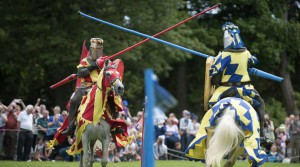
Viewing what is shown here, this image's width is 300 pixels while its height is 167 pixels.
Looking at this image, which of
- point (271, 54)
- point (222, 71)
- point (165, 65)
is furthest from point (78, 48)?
point (222, 71)

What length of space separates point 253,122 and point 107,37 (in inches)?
607

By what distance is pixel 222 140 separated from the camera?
11.5 m

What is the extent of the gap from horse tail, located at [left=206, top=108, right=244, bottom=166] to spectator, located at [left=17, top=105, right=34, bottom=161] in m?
10.2

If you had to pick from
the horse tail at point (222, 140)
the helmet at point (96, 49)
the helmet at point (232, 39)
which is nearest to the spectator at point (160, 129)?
the helmet at point (96, 49)

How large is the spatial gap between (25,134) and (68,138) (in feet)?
4.17

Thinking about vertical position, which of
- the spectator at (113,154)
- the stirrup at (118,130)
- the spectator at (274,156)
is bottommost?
the stirrup at (118,130)

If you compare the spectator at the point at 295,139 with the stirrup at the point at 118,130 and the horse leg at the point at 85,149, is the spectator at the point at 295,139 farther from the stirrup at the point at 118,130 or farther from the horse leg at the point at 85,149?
the horse leg at the point at 85,149

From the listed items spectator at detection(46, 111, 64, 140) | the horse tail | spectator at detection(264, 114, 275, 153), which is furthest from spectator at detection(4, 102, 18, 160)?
the horse tail

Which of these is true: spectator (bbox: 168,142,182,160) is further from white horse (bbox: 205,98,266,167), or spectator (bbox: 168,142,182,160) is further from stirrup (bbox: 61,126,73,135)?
white horse (bbox: 205,98,266,167)

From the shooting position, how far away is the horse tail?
37.6 feet

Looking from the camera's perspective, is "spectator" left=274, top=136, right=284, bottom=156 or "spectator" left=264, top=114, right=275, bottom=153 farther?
"spectator" left=274, top=136, right=284, bottom=156

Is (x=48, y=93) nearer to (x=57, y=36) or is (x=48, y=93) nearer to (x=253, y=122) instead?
(x=57, y=36)

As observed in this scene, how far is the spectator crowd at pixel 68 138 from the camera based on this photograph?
2106 cm

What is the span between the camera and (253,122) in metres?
11.9
